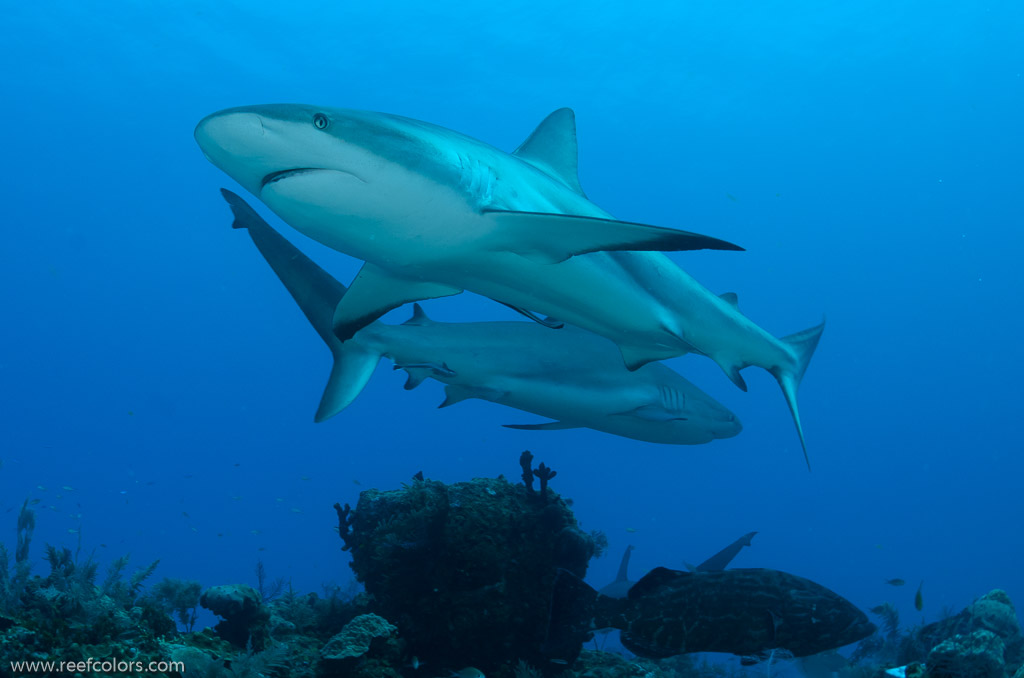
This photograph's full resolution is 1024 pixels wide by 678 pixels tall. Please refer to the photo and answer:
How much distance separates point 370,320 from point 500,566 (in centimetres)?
296

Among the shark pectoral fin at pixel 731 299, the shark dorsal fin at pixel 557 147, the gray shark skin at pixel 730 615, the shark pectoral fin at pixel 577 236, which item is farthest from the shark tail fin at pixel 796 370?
the shark pectoral fin at pixel 577 236

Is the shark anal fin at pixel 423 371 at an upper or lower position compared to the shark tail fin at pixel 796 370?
lower

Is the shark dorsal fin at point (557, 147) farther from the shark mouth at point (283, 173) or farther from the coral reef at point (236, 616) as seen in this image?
the coral reef at point (236, 616)

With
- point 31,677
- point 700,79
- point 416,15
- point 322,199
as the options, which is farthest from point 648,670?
point 700,79

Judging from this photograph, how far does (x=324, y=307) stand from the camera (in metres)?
5.59

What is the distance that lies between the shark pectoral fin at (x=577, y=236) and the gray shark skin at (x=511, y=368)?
242cm

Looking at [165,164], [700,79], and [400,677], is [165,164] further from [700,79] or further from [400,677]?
[400,677]

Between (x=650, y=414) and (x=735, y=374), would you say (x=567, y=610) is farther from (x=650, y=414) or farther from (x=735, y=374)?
(x=735, y=374)

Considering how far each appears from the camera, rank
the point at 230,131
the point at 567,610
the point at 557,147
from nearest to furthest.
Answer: the point at 230,131 < the point at 557,147 < the point at 567,610

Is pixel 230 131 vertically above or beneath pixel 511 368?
beneath

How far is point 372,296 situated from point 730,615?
11.5 feet

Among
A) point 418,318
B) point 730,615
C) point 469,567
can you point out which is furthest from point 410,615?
point 730,615

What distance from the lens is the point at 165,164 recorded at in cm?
7638

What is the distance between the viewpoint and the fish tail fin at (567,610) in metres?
5.31
